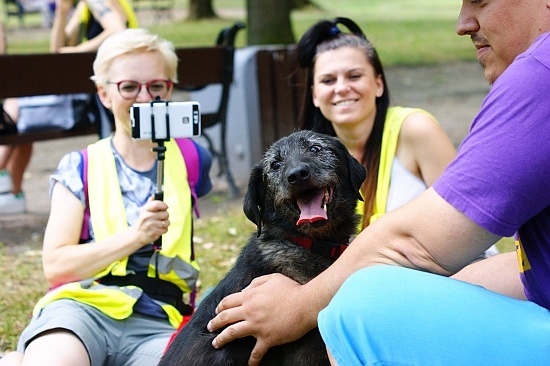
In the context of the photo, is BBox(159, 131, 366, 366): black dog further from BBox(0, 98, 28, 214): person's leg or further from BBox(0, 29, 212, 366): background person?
BBox(0, 98, 28, 214): person's leg

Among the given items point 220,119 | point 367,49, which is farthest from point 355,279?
point 220,119

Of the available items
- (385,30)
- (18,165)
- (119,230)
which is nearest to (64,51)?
(18,165)

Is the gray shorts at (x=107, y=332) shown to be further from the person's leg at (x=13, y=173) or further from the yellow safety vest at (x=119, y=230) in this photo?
the person's leg at (x=13, y=173)

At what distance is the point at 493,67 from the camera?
2.70 meters

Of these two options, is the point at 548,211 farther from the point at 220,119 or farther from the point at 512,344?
the point at 220,119

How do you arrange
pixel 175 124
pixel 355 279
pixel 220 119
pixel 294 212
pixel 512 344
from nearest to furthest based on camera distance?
pixel 512 344 → pixel 355 279 → pixel 294 212 → pixel 175 124 → pixel 220 119

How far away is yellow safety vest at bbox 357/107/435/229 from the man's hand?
139 cm

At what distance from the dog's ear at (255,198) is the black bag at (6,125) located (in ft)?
16.1

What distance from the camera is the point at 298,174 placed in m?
3.17

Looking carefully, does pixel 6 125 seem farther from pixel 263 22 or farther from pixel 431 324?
pixel 263 22

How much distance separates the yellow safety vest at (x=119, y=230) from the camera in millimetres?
3822

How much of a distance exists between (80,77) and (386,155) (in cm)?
416

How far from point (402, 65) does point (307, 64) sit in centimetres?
1432

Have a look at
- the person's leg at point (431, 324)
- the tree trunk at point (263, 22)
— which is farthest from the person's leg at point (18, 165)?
the tree trunk at point (263, 22)
